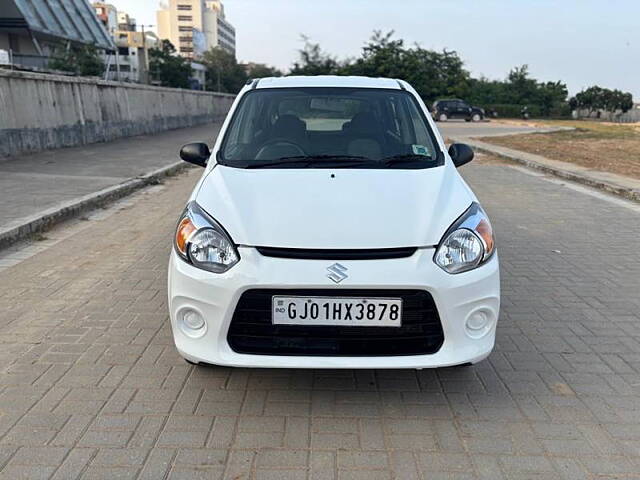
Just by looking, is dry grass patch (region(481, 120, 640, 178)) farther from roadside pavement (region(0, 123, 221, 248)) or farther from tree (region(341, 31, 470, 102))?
tree (region(341, 31, 470, 102))

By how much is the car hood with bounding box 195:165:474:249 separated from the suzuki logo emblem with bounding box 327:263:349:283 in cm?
10

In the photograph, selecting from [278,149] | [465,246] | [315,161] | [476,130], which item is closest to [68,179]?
[278,149]

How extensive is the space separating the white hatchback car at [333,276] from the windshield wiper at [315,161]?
1.12ft

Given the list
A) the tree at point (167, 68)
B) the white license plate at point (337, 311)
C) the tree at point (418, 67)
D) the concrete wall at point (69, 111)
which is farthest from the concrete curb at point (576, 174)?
the tree at point (167, 68)

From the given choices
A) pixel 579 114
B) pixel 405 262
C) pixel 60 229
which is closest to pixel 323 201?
pixel 405 262

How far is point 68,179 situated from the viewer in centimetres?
961

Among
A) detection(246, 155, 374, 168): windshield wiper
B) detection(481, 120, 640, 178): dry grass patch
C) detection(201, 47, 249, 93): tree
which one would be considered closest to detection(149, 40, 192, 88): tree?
detection(201, 47, 249, 93): tree

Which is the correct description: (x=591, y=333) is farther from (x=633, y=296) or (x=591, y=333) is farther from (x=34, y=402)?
(x=34, y=402)

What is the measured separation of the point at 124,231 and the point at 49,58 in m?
44.1

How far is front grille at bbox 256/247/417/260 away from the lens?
105 inches

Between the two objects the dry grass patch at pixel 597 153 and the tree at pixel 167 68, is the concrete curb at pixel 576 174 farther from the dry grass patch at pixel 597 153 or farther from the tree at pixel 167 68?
the tree at pixel 167 68

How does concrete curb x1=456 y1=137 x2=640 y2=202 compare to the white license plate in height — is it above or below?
below

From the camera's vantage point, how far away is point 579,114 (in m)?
60.6

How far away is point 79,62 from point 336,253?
156 feet
